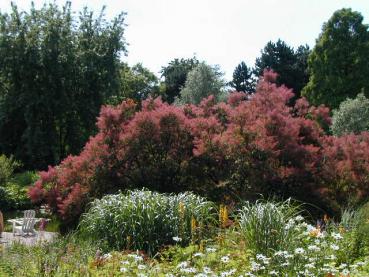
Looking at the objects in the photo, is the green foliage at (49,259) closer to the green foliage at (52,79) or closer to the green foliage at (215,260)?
the green foliage at (215,260)

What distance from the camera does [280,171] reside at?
1026 centimetres

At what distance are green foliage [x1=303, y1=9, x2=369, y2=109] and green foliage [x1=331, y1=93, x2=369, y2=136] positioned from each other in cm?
715

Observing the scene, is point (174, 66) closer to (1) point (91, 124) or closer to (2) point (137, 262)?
(1) point (91, 124)

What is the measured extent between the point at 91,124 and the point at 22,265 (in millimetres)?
22591

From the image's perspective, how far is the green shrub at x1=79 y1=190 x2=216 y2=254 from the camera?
26.6 feet

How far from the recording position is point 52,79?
89.5 ft

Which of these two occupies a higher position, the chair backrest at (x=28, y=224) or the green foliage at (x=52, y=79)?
the green foliage at (x=52, y=79)

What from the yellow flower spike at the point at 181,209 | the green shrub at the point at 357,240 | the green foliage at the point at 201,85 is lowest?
the green shrub at the point at 357,240

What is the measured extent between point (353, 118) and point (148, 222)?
19.8 metres

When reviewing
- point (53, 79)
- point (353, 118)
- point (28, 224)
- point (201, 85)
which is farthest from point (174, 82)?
point (28, 224)

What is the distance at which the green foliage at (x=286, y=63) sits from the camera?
133 ft

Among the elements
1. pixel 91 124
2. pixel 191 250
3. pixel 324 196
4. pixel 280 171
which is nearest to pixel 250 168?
pixel 280 171

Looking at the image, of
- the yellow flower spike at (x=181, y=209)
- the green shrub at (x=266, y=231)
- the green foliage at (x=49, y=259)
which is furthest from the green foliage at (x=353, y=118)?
the green foliage at (x=49, y=259)

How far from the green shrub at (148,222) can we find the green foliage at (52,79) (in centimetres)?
1886
